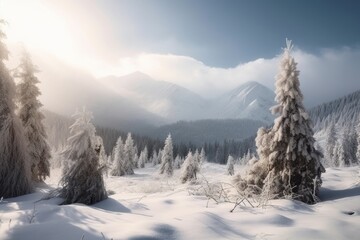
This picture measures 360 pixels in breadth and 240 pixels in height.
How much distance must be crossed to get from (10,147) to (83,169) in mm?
4282

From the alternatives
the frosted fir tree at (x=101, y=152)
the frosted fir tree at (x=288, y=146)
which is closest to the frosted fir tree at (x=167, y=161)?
the frosted fir tree at (x=101, y=152)

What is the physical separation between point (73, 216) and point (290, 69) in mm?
8754

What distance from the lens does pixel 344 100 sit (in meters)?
192

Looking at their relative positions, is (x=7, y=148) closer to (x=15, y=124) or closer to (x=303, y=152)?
(x=15, y=124)

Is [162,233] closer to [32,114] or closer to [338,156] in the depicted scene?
[32,114]

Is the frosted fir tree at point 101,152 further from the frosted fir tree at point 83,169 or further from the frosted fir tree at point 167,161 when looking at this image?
the frosted fir tree at point 167,161

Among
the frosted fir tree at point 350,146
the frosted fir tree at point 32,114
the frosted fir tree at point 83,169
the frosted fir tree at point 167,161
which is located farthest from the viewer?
the frosted fir tree at point 350,146

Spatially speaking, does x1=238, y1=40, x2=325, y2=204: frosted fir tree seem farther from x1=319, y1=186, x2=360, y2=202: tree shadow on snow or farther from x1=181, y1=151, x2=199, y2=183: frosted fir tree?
x1=181, y1=151, x2=199, y2=183: frosted fir tree

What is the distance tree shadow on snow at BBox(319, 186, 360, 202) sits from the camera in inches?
312

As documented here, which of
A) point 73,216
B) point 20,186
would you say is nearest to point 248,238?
point 73,216

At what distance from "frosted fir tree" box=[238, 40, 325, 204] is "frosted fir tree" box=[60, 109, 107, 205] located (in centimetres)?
504

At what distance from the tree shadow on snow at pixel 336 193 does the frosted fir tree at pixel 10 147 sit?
1117 cm

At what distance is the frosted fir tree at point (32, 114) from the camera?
1731 cm

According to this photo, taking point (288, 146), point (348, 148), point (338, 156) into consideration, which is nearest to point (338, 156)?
point (338, 156)
